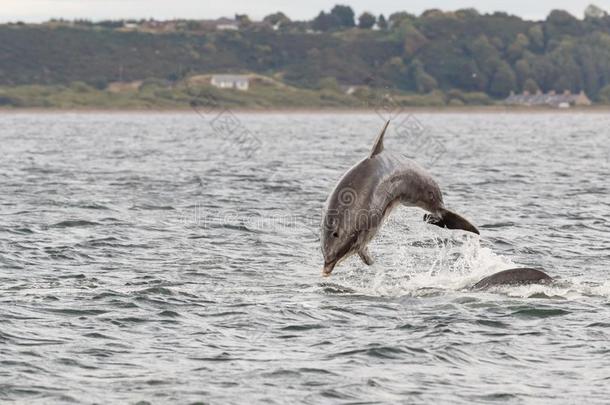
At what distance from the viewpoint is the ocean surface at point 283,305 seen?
16562 mm

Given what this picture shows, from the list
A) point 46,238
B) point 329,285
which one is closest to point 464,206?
point 46,238

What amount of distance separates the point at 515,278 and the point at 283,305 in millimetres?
4401

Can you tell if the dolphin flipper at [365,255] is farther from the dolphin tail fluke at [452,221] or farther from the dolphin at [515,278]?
the dolphin at [515,278]

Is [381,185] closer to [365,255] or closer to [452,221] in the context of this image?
[365,255]

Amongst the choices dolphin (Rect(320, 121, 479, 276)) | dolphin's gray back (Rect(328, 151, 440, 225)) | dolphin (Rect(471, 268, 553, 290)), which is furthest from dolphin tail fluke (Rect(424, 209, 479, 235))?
dolphin (Rect(471, 268, 553, 290))

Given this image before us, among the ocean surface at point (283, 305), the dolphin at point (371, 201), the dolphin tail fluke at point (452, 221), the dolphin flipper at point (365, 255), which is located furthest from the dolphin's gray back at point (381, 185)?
the ocean surface at point (283, 305)

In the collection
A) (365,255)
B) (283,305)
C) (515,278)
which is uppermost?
(365,255)

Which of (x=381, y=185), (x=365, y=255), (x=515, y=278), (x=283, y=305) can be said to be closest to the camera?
(x=365, y=255)

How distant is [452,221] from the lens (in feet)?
69.4

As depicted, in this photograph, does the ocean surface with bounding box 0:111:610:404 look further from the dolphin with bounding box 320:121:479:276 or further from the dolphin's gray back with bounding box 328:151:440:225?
the dolphin's gray back with bounding box 328:151:440:225

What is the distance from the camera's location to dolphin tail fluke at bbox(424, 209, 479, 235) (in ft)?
69.0

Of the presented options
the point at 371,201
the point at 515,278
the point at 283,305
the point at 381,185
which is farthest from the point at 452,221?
the point at 283,305

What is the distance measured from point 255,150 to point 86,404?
70.9 metres

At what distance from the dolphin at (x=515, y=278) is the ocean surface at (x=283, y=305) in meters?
0.30
